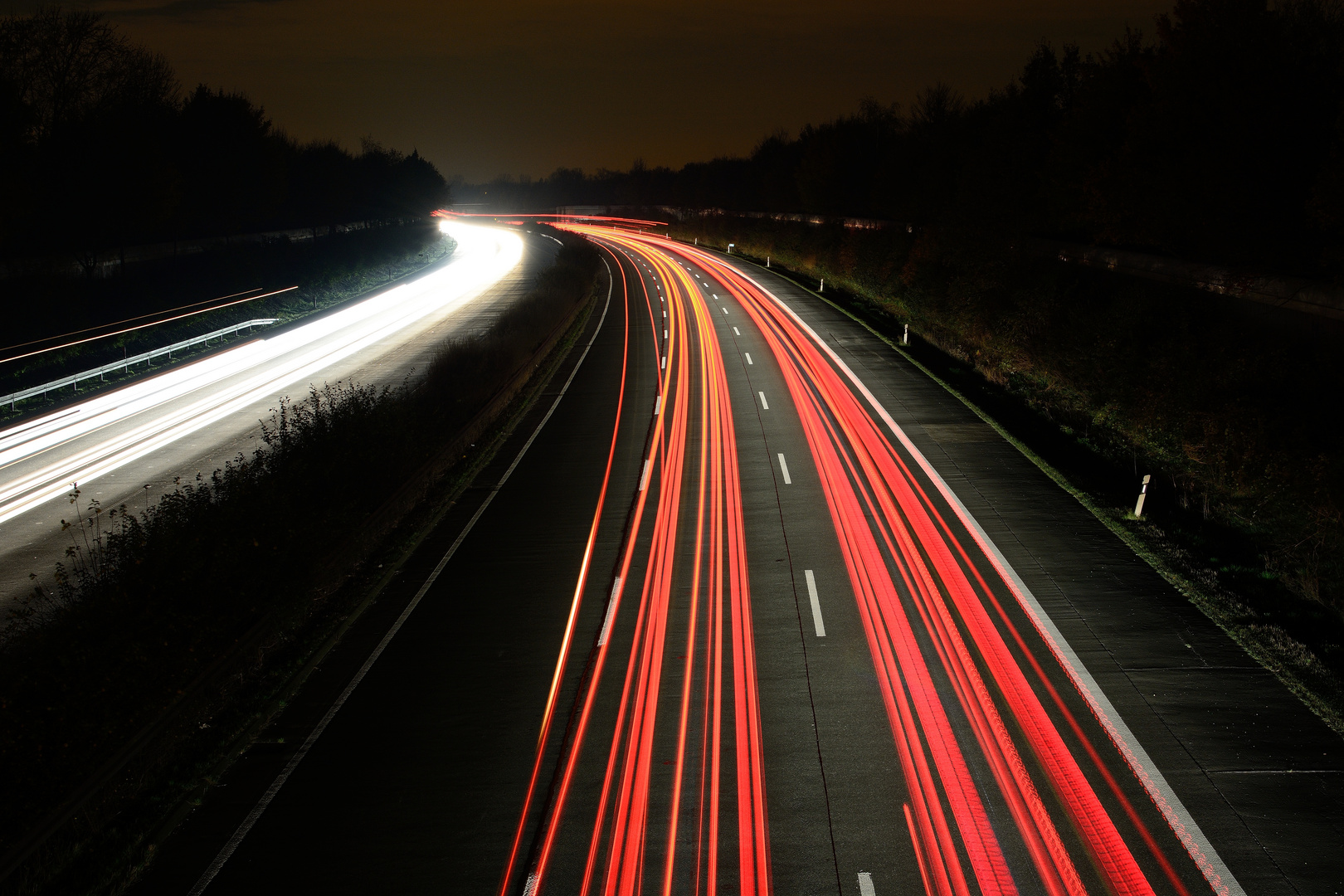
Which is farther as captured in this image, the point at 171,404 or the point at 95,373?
the point at 95,373

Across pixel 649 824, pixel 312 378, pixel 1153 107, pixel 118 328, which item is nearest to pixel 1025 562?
pixel 649 824

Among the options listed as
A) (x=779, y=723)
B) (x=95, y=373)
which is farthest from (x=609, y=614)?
(x=95, y=373)

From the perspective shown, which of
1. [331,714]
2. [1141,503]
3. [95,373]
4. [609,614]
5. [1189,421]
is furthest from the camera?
[95,373]

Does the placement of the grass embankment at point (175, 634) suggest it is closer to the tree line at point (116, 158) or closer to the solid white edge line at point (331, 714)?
the solid white edge line at point (331, 714)

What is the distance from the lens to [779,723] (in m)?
9.67

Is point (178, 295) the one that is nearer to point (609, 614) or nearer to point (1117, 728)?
point (609, 614)

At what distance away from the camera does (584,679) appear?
35.0ft

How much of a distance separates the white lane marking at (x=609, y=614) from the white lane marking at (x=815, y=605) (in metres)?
2.89

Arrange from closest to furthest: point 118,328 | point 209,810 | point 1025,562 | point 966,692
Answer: point 209,810 → point 966,692 → point 1025,562 → point 118,328

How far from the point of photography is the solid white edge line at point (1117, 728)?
7492 mm

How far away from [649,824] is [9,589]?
12482 mm

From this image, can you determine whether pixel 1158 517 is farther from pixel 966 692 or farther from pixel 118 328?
pixel 118 328

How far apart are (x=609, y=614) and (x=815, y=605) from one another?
3037 mm

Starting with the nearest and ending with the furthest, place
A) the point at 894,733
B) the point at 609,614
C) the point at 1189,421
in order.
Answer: the point at 894,733, the point at 609,614, the point at 1189,421
